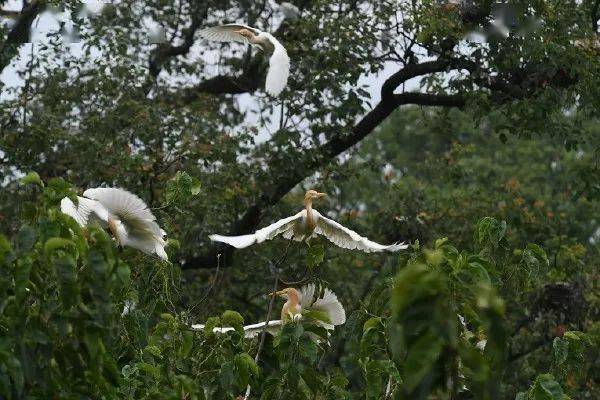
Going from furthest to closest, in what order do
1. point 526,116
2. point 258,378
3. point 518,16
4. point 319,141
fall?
1. point 319,141
2. point 526,116
3. point 518,16
4. point 258,378

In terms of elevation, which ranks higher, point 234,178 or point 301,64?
point 301,64

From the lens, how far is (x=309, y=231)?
545cm

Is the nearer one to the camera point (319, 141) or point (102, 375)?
point (102, 375)

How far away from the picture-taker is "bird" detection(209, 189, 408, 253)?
5117mm

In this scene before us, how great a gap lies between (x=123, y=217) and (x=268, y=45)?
2750mm

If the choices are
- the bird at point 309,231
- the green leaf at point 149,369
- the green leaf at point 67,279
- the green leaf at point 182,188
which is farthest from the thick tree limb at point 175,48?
the green leaf at point 67,279

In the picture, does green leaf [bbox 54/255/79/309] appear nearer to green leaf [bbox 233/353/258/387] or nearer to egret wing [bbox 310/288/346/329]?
green leaf [bbox 233/353/258/387]

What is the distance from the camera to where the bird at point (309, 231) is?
5.12 m

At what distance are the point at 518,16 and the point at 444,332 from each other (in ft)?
18.3

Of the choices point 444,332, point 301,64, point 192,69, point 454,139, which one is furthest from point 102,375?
point 454,139

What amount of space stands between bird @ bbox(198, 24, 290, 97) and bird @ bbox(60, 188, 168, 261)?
6.31 feet

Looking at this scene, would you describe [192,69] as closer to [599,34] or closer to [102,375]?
[599,34]

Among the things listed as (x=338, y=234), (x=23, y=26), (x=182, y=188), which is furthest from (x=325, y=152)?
(x=182, y=188)

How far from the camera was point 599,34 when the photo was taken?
868 cm
